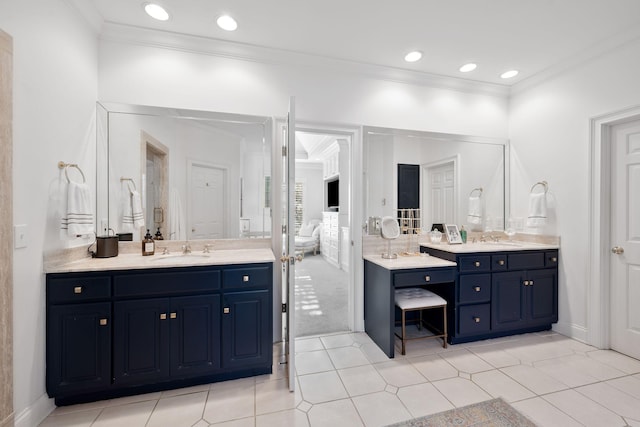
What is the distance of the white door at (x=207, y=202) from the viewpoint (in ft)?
8.08

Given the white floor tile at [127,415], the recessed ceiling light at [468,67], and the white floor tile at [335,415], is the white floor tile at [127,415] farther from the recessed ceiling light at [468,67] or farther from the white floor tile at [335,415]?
Result: the recessed ceiling light at [468,67]

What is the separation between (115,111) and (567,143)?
4.23m

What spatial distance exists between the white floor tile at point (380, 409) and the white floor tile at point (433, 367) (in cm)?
42

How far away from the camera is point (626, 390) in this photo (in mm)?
1911

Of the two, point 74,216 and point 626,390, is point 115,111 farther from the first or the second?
Result: point 626,390

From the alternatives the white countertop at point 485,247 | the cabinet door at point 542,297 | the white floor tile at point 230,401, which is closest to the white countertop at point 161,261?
the white floor tile at point 230,401

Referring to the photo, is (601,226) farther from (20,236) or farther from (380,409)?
(20,236)

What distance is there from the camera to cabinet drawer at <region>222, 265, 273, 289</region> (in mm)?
1974

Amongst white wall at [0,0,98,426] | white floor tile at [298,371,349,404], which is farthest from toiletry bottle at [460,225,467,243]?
white wall at [0,0,98,426]

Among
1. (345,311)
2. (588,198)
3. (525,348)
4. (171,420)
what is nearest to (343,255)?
(345,311)

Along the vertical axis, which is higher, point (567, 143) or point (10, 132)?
point (567, 143)

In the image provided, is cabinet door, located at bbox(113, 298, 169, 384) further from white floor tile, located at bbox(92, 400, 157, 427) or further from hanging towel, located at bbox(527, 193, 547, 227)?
hanging towel, located at bbox(527, 193, 547, 227)

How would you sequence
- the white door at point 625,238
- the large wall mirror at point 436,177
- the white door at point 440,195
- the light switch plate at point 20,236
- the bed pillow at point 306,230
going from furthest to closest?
the bed pillow at point 306,230, the white door at point 440,195, the large wall mirror at point 436,177, the white door at point 625,238, the light switch plate at point 20,236

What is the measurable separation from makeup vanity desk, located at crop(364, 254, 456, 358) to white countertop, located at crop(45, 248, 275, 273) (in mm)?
1041
